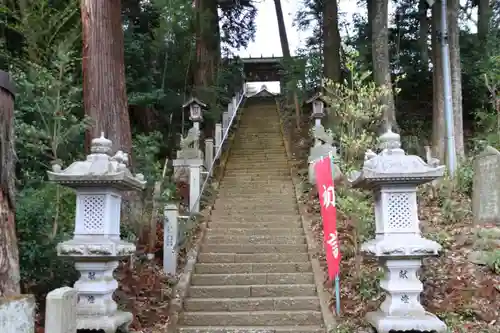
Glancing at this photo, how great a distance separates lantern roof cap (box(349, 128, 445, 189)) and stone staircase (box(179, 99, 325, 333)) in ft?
6.55

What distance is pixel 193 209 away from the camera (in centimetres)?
870

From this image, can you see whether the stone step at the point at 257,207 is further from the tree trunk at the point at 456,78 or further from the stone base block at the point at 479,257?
the tree trunk at the point at 456,78

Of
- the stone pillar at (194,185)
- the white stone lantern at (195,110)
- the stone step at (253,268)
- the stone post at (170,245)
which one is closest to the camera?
the stone post at (170,245)

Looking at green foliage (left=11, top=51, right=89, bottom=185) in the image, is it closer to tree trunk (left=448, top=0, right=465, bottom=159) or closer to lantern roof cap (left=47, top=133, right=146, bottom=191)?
lantern roof cap (left=47, top=133, right=146, bottom=191)

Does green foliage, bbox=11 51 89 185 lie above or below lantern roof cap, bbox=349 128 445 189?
above

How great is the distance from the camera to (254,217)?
8.99 metres

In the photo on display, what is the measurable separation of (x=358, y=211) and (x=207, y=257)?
2467 millimetres

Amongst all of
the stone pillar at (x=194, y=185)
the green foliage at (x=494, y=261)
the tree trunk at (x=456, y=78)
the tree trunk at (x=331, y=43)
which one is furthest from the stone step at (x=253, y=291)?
the tree trunk at (x=331, y=43)

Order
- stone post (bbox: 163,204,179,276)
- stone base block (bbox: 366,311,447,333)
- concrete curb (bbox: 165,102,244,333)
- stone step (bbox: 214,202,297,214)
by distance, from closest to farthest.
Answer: stone base block (bbox: 366,311,447,333), concrete curb (bbox: 165,102,244,333), stone post (bbox: 163,204,179,276), stone step (bbox: 214,202,297,214)

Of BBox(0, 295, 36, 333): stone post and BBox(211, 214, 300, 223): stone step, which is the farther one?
BBox(211, 214, 300, 223): stone step

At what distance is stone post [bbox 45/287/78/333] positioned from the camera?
106 inches

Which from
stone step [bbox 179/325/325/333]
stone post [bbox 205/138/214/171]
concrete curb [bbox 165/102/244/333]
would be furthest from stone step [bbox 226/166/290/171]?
stone step [bbox 179/325/325/333]

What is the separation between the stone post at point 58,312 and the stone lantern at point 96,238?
1958 mm

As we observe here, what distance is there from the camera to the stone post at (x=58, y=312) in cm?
269
